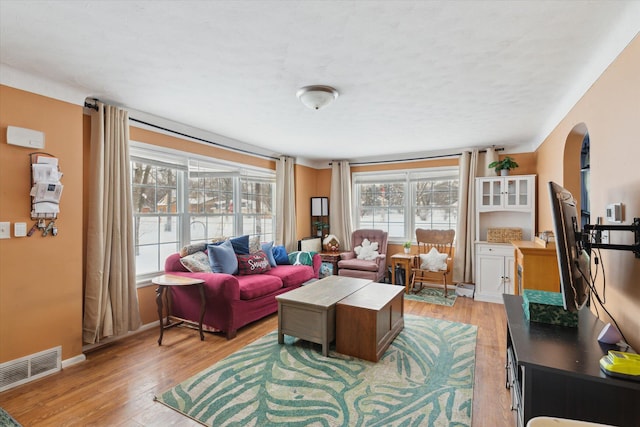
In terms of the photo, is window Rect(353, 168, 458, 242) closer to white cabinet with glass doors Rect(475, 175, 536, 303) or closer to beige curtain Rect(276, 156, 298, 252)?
white cabinet with glass doors Rect(475, 175, 536, 303)

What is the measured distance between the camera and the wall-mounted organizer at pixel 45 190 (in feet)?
7.96

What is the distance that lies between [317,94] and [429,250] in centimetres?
376

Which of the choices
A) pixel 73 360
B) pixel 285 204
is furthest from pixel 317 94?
pixel 73 360

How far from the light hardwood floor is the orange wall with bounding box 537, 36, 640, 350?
0.99 meters

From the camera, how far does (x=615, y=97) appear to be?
1.83 m

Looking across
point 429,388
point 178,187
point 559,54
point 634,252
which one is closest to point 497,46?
point 559,54

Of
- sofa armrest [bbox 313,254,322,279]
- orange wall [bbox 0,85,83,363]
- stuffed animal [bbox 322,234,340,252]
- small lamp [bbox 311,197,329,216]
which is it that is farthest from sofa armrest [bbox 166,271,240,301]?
small lamp [bbox 311,197,329,216]

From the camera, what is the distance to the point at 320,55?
2062 millimetres

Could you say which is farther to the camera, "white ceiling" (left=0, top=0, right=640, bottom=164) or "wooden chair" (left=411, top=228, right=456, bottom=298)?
"wooden chair" (left=411, top=228, right=456, bottom=298)

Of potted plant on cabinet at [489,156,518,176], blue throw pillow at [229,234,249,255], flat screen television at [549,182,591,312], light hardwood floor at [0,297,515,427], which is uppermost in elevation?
potted plant on cabinet at [489,156,518,176]

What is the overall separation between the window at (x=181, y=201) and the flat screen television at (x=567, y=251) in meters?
3.72

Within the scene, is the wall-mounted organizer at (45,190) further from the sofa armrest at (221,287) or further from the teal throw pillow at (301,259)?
the teal throw pillow at (301,259)

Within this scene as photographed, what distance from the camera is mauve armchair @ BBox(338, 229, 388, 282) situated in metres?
4.91

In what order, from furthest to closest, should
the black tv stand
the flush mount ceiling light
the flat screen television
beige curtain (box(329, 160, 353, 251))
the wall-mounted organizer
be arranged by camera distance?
beige curtain (box(329, 160, 353, 251)) < the flush mount ceiling light < the wall-mounted organizer < the flat screen television < the black tv stand
